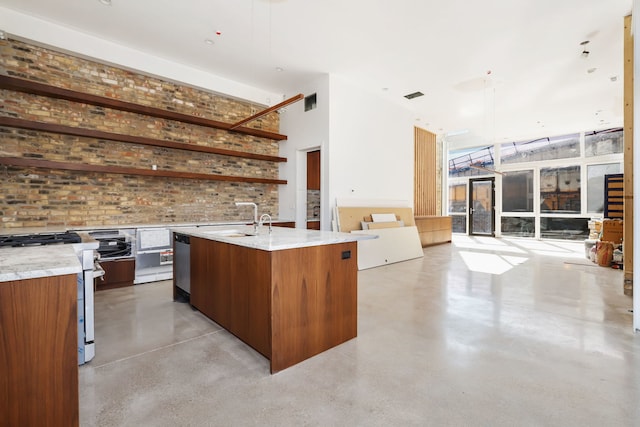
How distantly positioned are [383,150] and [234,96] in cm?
347

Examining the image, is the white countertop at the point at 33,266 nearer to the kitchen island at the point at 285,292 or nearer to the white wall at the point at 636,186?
the kitchen island at the point at 285,292

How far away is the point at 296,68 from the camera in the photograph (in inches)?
212

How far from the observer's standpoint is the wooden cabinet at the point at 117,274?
409 centimetres

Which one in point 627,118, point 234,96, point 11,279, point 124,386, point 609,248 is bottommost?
point 124,386

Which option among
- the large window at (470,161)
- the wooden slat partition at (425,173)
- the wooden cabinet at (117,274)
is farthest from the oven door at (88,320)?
the large window at (470,161)

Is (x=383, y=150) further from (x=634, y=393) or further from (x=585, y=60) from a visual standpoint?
(x=634, y=393)

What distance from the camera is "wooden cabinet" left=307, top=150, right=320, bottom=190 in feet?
21.1

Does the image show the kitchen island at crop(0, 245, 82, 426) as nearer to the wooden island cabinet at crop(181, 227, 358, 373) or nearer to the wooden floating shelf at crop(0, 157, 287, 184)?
the wooden island cabinet at crop(181, 227, 358, 373)

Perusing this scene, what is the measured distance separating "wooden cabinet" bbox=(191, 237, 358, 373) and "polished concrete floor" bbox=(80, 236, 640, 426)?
13 cm

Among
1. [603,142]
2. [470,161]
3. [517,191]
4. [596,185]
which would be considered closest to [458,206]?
[470,161]

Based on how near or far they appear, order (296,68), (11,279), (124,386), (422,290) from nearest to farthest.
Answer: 1. (11,279)
2. (124,386)
3. (422,290)
4. (296,68)

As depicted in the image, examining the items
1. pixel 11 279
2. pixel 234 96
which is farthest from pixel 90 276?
pixel 234 96

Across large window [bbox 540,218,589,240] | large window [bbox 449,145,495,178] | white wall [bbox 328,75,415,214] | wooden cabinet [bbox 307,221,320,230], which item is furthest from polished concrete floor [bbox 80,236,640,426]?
large window [bbox 449,145,495,178]

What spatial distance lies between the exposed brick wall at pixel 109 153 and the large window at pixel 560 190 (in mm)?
9513
